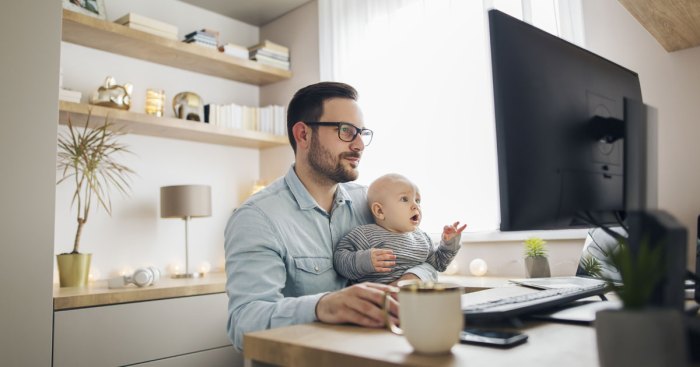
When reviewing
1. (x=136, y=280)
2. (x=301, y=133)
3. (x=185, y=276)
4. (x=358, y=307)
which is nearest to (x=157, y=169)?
(x=185, y=276)

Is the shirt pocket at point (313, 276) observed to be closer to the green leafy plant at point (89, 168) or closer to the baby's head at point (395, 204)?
the baby's head at point (395, 204)

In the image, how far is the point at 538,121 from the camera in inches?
32.7

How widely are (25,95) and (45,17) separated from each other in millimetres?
343

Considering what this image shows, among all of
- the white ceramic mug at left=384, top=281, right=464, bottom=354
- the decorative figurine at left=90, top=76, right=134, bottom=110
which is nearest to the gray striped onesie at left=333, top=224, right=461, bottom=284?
the white ceramic mug at left=384, top=281, right=464, bottom=354

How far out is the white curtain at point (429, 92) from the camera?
282 cm

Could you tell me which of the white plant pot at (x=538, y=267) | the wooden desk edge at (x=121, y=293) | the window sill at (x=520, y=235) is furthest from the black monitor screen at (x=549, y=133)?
the wooden desk edge at (x=121, y=293)

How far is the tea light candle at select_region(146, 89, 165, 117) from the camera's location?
3262 mm

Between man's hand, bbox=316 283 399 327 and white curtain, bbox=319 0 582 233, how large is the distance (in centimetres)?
196

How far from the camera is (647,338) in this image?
1.54 feet

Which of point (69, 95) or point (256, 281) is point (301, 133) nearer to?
point (256, 281)

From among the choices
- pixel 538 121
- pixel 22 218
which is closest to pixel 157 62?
pixel 22 218

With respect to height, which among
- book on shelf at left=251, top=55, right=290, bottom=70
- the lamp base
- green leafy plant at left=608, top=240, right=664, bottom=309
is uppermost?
book on shelf at left=251, top=55, right=290, bottom=70

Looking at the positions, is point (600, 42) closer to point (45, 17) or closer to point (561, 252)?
point (561, 252)

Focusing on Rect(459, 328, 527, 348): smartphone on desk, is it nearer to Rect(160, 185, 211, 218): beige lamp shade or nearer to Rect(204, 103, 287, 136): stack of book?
Rect(160, 185, 211, 218): beige lamp shade
